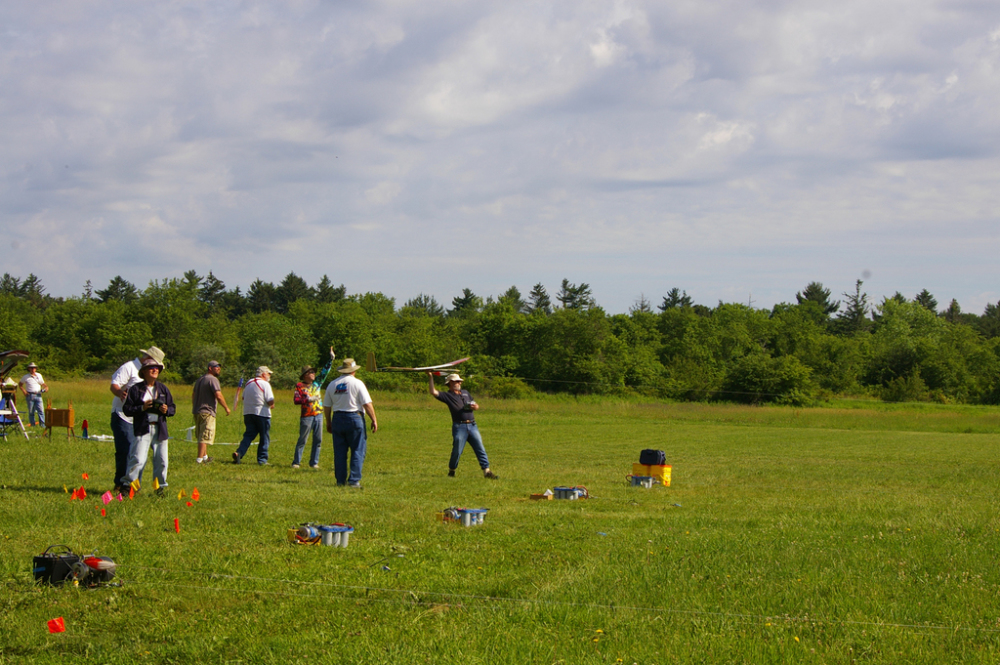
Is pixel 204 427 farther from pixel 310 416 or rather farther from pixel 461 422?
pixel 461 422

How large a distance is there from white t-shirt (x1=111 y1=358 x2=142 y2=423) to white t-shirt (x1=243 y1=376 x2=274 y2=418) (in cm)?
404

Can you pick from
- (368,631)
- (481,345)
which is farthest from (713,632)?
(481,345)

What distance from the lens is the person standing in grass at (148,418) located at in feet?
34.7

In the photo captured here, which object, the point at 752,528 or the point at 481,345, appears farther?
the point at 481,345

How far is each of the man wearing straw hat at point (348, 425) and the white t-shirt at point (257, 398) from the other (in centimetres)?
329

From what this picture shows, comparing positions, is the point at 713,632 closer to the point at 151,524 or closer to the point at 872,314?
the point at 151,524

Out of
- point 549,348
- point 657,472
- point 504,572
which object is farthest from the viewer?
point 549,348

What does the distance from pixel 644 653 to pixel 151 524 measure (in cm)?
554

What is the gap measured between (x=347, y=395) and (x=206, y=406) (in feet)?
14.2

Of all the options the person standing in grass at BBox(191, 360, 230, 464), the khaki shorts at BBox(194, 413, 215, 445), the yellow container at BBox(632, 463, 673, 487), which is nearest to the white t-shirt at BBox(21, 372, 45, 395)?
the person standing in grass at BBox(191, 360, 230, 464)

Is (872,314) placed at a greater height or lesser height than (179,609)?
greater

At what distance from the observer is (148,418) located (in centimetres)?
1066

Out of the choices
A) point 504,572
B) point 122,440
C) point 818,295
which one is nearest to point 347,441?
point 122,440

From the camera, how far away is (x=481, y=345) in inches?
3420
